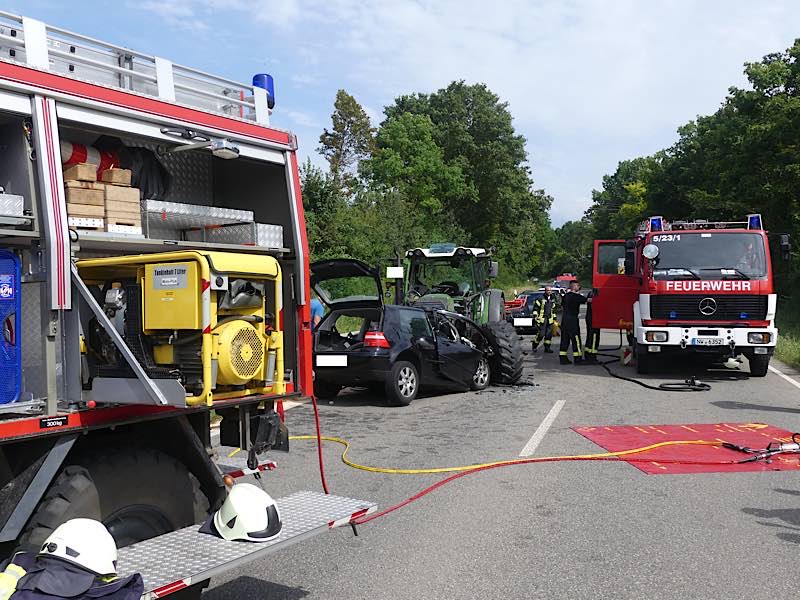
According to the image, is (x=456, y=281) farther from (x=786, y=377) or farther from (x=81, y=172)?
(x=81, y=172)

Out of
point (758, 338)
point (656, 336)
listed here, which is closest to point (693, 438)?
point (656, 336)

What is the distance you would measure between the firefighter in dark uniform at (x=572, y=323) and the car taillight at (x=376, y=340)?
6.92 m

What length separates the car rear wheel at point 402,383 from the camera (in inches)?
454

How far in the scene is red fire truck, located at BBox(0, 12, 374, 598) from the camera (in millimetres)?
3602

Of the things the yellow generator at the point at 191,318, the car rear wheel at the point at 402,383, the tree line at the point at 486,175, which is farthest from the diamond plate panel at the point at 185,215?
the tree line at the point at 486,175

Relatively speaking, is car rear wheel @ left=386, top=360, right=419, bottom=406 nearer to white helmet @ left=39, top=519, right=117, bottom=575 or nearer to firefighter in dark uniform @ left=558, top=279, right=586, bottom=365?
firefighter in dark uniform @ left=558, top=279, right=586, bottom=365

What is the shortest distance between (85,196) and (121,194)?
0.27 meters

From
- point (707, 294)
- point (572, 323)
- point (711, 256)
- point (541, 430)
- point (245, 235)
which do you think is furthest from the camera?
point (572, 323)

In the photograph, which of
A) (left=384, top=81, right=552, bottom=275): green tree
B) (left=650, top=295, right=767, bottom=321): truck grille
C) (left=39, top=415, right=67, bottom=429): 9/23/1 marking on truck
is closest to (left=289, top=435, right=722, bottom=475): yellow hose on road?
(left=39, top=415, right=67, bottom=429): 9/23/1 marking on truck

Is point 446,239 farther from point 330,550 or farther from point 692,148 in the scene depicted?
point 330,550

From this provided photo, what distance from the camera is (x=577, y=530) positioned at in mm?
5723

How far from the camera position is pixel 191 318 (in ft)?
12.8

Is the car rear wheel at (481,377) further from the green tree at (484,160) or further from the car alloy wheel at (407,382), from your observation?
the green tree at (484,160)

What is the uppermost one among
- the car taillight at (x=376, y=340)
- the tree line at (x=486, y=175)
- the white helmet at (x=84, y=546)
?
the tree line at (x=486, y=175)
